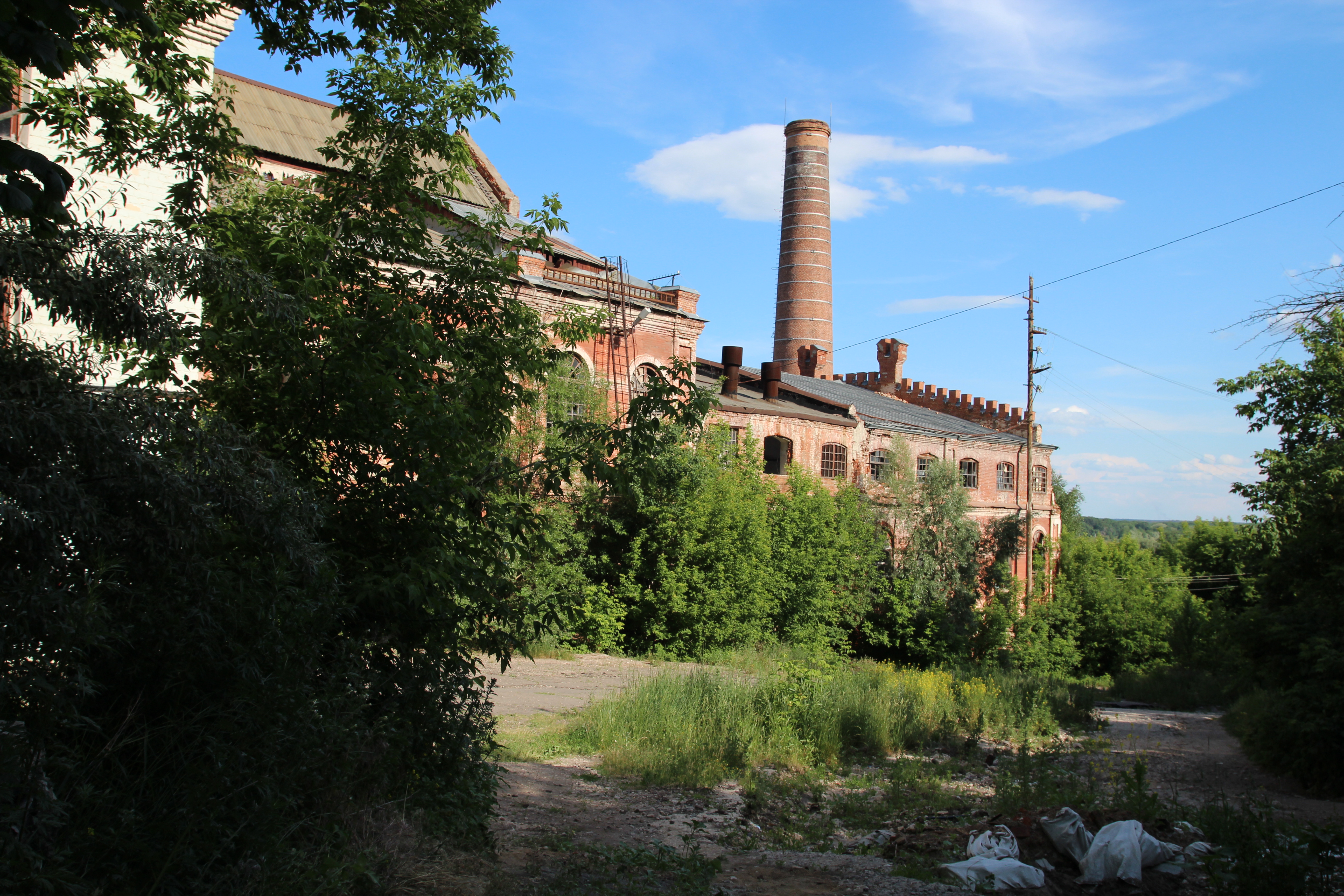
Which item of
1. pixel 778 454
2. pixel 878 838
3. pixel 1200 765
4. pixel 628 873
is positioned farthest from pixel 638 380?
pixel 628 873

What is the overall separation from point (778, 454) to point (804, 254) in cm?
1873

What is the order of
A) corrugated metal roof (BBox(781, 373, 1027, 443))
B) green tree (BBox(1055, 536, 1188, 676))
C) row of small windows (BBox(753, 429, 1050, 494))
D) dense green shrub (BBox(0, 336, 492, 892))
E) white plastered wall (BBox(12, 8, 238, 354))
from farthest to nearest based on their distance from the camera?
1. green tree (BBox(1055, 536, 1188, 676))
2. corrugated metal roof (BBox(781, 373, 1027, 443))
3. row of small windows (BBox(753, 429, 1050, 494))
4. white plastered wall (BBox(12, 8, 238, 354))
5. dense green shrub (BBox(0, 336, 492, 892))

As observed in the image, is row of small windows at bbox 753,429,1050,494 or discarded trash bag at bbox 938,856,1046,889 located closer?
discarded trash bag at bbox 938,856,1046,889

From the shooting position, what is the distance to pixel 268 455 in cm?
498

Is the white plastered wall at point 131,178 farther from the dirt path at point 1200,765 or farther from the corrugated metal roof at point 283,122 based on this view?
the dirt path at point 1200,765

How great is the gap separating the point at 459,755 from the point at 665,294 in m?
19.8

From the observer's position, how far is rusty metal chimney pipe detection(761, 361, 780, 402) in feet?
96.3

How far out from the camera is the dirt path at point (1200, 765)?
396 inches

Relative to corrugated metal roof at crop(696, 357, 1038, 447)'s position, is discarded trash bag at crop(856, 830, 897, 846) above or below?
below

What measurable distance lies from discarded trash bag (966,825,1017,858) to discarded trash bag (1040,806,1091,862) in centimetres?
29

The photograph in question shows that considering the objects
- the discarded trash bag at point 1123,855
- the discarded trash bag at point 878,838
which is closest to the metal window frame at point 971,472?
the discarded trash bag at point 878,838

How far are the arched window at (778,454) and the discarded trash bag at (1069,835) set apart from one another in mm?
19490

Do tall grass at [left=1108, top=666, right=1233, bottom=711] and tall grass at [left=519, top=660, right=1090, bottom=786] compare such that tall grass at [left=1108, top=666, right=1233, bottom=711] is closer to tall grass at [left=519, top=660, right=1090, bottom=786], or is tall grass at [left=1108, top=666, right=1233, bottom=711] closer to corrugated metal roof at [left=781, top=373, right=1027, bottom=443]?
tall grass at [left=519, top=660, right=1090, bottom=786]

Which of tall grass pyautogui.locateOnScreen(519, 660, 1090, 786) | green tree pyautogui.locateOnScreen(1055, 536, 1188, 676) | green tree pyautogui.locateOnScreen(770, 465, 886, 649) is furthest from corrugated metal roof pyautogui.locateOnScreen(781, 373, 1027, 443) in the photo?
tall grass pyautogui.locateOnScreen(519, 660, 1090, 786)
